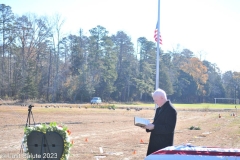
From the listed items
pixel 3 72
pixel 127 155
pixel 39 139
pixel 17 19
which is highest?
pixel 17 19

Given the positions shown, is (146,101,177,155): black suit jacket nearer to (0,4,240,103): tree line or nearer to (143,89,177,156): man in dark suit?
(143,89,177,156): man in dark suit

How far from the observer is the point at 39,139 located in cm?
559

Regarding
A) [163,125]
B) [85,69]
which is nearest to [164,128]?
[163,125]

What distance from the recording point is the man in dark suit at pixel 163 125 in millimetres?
5301

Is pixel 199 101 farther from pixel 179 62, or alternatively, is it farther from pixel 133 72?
pixel 133 72

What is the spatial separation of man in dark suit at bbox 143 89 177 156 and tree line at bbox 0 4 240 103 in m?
57.6

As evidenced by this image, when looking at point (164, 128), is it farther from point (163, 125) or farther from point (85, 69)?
point (85, 69)

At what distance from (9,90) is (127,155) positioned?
5608 cm

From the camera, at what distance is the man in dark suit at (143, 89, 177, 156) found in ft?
17.4

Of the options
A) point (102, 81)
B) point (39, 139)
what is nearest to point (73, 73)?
point (102, 81)

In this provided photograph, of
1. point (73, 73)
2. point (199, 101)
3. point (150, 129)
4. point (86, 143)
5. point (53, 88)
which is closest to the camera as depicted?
point (150, 129)

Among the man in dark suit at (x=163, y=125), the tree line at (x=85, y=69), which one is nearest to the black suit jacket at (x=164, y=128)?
the man in dark suit at (x=163, y=125)

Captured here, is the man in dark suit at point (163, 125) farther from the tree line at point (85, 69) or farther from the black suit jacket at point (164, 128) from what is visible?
the tree line at point (85, 69)

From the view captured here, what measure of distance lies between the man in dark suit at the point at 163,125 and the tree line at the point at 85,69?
57645 millimetres
